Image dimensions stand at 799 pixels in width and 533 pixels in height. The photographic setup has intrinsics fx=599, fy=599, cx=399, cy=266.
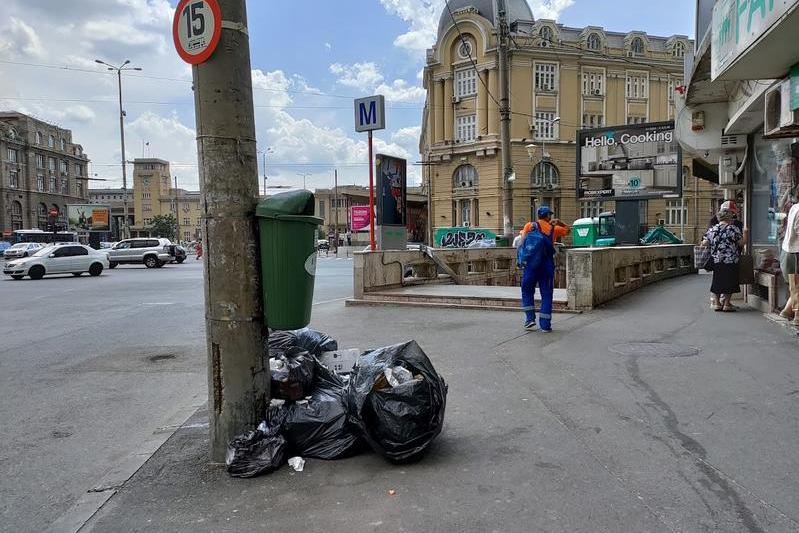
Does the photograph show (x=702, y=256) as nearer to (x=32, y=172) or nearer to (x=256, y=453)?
(x=256, y=453)

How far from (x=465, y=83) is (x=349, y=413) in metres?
50.2

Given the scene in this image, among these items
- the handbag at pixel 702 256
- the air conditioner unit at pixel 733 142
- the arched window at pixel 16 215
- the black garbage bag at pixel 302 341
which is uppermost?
the arched window at pixel 16 215

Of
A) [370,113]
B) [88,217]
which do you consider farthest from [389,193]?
[88,217]

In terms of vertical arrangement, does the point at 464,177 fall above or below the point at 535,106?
below

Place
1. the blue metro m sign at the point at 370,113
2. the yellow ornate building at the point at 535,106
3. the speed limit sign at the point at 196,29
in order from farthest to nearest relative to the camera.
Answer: the yellow ornate building at the point at 535,106 → the blue metro m sign at the point at 370,113 → the speed limit sign at the point at 196,29

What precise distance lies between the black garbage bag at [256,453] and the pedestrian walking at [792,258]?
6797mm

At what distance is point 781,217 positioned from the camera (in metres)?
8.63

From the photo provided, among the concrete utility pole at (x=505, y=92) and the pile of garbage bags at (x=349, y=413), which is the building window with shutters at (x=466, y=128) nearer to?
the concrete utility pole at (x=505, y=92)

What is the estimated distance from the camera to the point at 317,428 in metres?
3.79

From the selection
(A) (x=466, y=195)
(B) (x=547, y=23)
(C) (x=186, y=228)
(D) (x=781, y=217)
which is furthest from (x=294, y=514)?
(C) (x=186, y=228)

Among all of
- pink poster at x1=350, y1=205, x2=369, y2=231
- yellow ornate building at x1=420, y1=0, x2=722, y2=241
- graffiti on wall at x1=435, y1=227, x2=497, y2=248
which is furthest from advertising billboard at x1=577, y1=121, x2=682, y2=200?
yellow ornate building at x1=420, y1=0, x2=722, y2=241

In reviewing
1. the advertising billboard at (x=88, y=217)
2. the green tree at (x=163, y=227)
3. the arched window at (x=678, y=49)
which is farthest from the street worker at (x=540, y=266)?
the green tree at (x=163, y=227)

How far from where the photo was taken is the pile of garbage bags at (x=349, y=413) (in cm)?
353

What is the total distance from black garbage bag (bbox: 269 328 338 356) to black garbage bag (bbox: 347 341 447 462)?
3.18 ft
